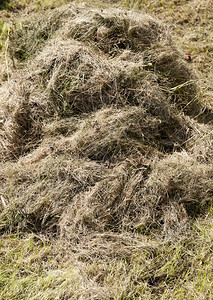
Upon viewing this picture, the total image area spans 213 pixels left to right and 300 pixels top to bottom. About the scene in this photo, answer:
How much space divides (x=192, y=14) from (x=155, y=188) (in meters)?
3.45

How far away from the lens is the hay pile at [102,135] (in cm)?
247

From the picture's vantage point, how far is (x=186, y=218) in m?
2.48

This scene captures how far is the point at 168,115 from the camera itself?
3051 mm

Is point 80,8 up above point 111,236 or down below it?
above

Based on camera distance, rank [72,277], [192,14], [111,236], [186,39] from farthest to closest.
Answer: [192,14] < [186,39] < [111,236] < [72,277]

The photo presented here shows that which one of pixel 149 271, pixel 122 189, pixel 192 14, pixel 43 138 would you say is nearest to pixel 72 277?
pixel 149 271

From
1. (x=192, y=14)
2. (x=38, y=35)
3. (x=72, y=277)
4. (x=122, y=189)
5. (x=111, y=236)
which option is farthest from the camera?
(x=192, y=14)

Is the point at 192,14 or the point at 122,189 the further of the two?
the point at 192,14

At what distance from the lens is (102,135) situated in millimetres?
2730

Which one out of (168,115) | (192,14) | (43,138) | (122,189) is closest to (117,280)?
(122,189)

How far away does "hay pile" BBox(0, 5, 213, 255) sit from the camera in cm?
247

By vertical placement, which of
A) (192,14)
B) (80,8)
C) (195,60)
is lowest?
(195,60)

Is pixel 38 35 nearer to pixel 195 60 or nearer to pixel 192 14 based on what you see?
pixel 195 60

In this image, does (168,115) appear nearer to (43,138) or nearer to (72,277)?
(43,138)
